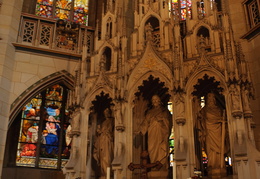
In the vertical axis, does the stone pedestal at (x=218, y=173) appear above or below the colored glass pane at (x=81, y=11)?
below

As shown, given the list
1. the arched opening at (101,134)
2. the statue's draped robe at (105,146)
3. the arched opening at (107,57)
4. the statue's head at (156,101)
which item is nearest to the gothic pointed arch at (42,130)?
the arched opening at (107,57)

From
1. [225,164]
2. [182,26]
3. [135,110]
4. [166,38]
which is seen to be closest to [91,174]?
[135,110]

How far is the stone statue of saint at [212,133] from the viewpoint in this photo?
8866 millimetres

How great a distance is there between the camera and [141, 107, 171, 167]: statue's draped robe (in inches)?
369

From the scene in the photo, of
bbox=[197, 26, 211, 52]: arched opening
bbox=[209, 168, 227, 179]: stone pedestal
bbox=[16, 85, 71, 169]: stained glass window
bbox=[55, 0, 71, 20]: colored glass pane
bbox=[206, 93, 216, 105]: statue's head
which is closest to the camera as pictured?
bbox=[209, 168, 227, 179]: stone pedestal

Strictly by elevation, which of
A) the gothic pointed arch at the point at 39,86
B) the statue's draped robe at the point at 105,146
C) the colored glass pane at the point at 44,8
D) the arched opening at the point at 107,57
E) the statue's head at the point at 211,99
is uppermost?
the colored glass pane at the point at 44,8

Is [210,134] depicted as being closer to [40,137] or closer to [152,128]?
[152,128]

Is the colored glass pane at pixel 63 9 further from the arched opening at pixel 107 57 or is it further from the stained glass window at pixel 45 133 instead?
the arched opening at pixel 107 57

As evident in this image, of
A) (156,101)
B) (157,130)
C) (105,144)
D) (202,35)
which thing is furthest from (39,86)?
(202,35)

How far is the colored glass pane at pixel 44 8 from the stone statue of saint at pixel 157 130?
691 centimetres

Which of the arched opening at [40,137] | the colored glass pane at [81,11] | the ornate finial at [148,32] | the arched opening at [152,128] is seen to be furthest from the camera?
the colored glass pane at [81,11]

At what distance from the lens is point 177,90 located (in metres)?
9.24

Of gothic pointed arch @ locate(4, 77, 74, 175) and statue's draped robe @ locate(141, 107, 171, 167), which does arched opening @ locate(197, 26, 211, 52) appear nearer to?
statue's draped robe @ locate(141, 107, 171, 167)

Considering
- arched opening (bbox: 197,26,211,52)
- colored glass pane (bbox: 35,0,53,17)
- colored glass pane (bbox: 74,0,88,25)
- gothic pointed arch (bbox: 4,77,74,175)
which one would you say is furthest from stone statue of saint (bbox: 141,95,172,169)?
colored glass pane (bbox: 35,0,53,17)
